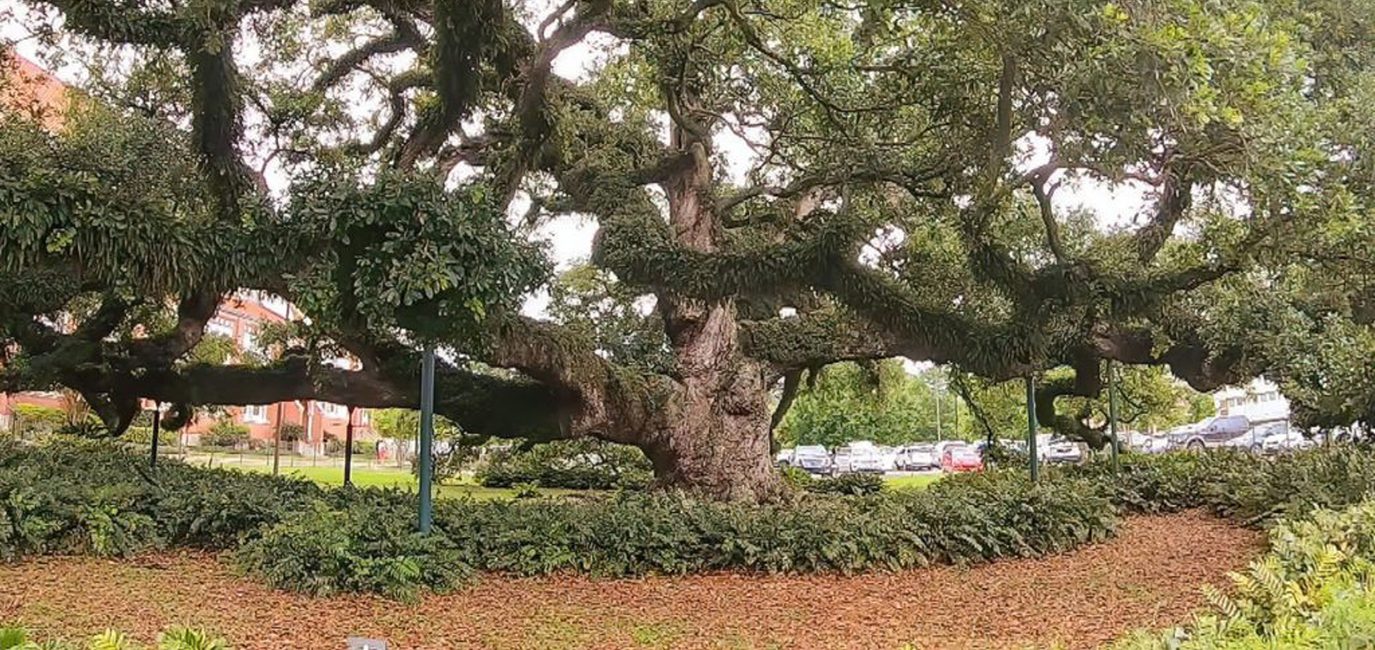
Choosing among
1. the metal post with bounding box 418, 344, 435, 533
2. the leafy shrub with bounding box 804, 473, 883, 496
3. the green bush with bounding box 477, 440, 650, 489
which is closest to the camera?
the metal post with bounding box 418, 344, 435, 533

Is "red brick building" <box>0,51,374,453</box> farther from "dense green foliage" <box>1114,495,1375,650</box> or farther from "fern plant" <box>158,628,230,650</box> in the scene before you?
"dense green foliage" <box>1114,495,1375,650</box>

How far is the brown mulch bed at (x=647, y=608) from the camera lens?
19.3ft

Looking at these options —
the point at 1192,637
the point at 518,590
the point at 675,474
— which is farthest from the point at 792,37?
the point at 1192,637

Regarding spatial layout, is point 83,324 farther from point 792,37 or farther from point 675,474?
point 792,37

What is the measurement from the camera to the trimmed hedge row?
739cm

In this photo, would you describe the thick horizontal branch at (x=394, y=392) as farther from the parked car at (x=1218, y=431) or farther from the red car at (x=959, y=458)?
the parked car at (x=1218, y=431)

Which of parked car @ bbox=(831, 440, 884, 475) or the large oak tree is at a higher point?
the large oak tree

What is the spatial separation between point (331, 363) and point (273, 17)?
156 inches

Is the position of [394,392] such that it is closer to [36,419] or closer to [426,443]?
[426,443]

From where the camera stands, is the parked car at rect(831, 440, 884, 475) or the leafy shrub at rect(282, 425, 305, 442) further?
the leafy shrub at rect(282, 425, 305, 442)

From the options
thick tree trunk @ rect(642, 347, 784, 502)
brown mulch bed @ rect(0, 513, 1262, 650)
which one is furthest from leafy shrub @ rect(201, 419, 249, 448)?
brown mulch bed @ rect(0, 513, 1262, 650)

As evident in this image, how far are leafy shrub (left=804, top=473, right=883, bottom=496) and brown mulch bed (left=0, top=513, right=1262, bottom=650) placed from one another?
333 inches

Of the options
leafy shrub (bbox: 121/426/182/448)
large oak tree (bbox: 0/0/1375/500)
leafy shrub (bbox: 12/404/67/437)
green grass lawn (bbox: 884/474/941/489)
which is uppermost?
large oak tree (bbox: 0/0/1375/500)

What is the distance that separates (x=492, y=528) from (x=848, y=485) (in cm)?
1059
